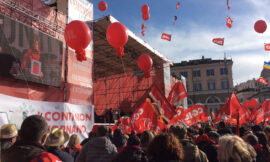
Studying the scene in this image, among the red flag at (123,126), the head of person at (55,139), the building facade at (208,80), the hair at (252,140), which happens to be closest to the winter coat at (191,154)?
the hair at (252,140)

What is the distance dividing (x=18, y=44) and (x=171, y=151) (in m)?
8.46

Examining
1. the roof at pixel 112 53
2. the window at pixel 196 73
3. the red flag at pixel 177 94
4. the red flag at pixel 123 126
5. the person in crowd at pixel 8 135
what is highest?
the window at pixel 196 73

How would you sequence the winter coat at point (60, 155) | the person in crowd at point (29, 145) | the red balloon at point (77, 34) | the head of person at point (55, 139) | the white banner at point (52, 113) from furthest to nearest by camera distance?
the white banner at point (52, 113) < the red balloon at point (77, 34) < the head of person at point (55, 139) < the winter coat at point (60, 155) < the person in crowd at point (29, 145)

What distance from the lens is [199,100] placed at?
53.7 metres

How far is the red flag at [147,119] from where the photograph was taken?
238 inches

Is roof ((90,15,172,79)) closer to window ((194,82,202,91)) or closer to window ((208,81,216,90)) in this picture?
window ((194,82,202,91))

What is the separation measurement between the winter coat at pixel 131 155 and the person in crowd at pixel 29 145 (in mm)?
1180

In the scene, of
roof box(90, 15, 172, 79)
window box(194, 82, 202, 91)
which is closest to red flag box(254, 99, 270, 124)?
roof box(90, 15, 172, 79)

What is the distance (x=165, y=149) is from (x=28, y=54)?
857cm

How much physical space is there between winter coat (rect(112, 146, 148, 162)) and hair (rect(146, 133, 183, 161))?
0.66 metres

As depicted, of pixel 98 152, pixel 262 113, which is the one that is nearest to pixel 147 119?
pixel 98 152

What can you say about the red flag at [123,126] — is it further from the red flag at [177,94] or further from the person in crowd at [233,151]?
the person in crowd at [233,151]

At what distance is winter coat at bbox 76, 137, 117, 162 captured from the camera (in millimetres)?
3449

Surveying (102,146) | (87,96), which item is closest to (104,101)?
(87,96)
